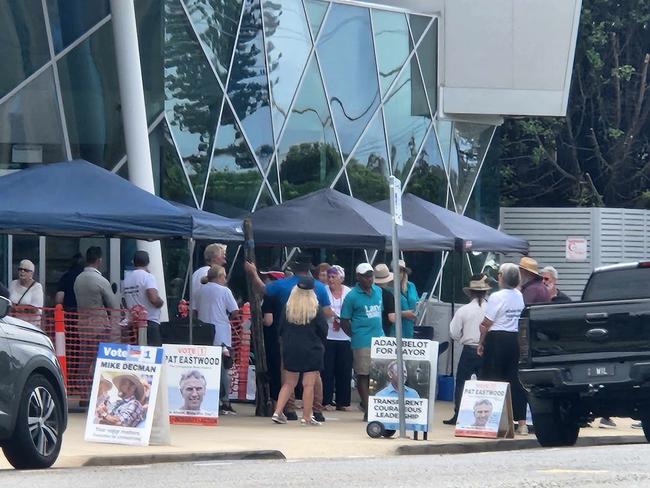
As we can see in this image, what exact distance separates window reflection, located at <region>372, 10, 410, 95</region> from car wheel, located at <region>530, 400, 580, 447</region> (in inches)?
515

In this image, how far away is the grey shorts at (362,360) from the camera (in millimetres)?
18391

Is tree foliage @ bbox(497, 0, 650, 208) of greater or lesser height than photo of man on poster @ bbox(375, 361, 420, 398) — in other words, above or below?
above

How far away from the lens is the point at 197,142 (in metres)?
23.6

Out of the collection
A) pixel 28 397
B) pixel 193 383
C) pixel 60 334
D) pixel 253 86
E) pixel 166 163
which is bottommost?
pixel 193 383

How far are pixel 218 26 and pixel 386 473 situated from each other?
46.4ft

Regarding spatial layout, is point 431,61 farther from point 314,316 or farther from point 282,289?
point 314,316

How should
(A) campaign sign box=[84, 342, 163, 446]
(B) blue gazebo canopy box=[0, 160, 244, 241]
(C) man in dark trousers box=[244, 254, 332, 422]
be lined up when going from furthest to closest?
(C) man in dark trousers box=[244, 254, 332, 422] < (B) blue gazebo canopy box=[0, 160, 244, 241] < (A) campaign sign box=[84, 342, 163, 446]

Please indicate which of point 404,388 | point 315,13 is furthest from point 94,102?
point 404,388

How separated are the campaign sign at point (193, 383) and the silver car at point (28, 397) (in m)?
4.00

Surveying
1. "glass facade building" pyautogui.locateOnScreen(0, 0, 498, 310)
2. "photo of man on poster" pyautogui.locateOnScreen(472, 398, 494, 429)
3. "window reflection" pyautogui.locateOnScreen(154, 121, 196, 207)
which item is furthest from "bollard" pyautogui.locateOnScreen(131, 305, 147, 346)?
"window reflection" pyautogui.locateOnScreen(154, 121, 196, 207)

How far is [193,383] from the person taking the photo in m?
16.3

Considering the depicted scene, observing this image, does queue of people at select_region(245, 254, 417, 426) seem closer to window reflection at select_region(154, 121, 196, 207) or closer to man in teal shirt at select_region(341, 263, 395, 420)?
man in teal shirt at select_region(341, 263, 395, 420)

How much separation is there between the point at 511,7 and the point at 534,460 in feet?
60.2

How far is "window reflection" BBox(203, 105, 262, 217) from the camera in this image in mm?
23906
